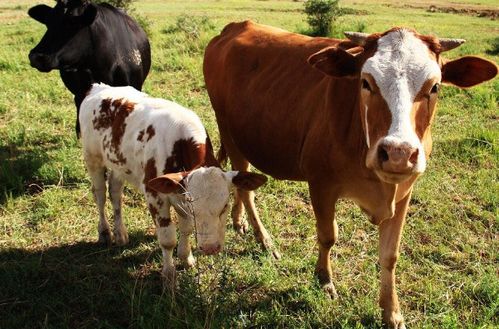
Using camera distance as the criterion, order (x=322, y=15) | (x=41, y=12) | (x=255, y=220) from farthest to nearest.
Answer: (x=322, y=15), (x=41, y=12), (x=255, y=220)

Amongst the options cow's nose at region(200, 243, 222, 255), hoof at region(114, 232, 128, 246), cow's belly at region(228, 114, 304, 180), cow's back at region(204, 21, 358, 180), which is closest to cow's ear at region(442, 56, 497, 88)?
cow's back at region(204, 21, 358, 180)

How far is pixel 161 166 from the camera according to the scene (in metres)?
3.43

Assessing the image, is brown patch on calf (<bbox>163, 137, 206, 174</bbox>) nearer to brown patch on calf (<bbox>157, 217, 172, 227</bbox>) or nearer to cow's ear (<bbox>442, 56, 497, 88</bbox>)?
brown patch on calf (<bbox>157, 217, 172, 227</bbox>)

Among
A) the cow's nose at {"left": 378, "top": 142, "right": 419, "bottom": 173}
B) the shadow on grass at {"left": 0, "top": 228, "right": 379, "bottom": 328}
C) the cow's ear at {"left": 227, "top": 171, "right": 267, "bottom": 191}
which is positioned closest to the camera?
the cow's nose at {"left": 378, "top": 142, "right": 419, "bottom": 173}

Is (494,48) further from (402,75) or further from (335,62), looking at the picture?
(402,75)

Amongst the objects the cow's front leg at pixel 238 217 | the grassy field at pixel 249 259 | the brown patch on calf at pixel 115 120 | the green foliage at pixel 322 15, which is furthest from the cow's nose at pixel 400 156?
the green foliage at pixel 322 15

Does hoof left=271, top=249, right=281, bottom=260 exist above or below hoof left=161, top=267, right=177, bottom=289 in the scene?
below

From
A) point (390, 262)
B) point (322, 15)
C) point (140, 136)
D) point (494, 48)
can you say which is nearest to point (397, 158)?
point (390, 262)

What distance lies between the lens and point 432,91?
2443mm

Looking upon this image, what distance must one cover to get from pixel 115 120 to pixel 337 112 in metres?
Result: 1.83

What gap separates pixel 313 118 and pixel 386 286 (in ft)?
4.18

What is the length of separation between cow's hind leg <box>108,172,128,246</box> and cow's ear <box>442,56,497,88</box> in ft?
9.06

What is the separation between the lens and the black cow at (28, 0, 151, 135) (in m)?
5.32

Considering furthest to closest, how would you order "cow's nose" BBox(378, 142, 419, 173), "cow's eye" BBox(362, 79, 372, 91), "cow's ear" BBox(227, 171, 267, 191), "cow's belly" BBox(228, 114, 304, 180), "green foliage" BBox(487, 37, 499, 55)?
1. "green foliage" BBox(487, 37, 499, 55)
2. "cow's belly" BBox(228, 114, 304, 180)
3. "cow's ear" BBox(227, 171, 267, 191)
4. "cow's eye" BBox(362, 79, 372, 91)
5. "cow's nose" BBox(378, 142, 419, 173)
